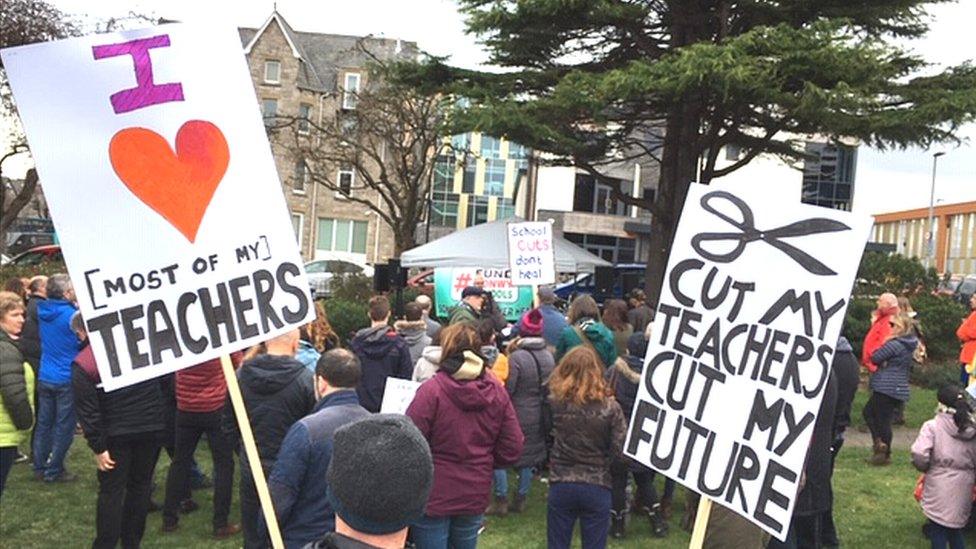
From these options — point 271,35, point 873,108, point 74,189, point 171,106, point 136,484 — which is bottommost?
point 136,484

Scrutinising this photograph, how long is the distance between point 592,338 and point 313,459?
4.41m

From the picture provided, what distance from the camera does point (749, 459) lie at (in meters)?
3.51

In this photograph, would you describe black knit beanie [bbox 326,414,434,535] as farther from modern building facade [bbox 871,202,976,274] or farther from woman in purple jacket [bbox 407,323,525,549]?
modern building facade [bbox 871,202,976,274]

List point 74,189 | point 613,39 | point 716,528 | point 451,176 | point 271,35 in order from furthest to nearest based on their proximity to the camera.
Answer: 1. point 451,176
2. point 271,35
3. point 613,39
4. point 716,528
5. point 74,189

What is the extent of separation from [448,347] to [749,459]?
1821 mm

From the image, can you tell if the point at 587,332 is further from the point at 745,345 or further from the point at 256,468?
the point at 256,468

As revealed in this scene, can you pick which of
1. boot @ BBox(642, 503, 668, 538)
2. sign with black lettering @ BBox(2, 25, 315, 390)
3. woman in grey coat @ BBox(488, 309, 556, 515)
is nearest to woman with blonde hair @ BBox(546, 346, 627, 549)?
woman in grey coat @ BBox(488, 309, 556, 515)

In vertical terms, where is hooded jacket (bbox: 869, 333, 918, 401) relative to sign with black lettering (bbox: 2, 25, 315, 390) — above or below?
below

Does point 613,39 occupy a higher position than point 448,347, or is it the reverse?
point 613,39

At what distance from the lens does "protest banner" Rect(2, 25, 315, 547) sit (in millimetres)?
3492

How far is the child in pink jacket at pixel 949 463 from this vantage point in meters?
5.89

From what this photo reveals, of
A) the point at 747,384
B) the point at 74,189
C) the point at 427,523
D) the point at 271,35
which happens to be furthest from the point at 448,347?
the point at 271,35

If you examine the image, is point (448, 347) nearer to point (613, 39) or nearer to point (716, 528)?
point (716, 528)

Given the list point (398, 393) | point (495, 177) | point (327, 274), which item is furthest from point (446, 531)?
point (495, 177)
